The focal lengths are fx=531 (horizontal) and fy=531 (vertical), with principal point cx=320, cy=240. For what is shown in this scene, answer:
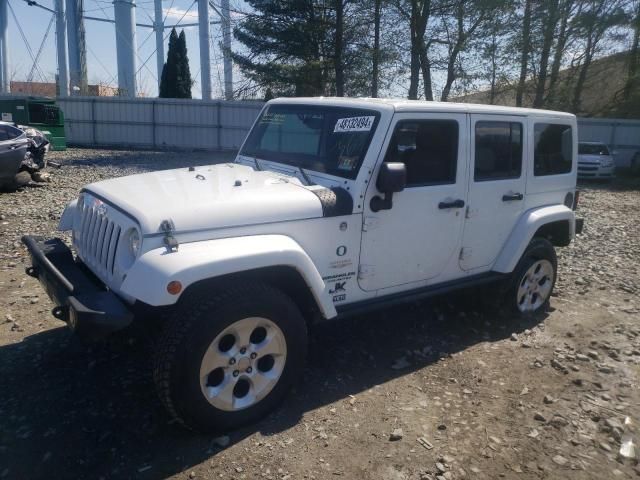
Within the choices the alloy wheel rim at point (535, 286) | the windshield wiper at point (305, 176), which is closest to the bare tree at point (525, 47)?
the alloy wheel rim at point (535, 286)

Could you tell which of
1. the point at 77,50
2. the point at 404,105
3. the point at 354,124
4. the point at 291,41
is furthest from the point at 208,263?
the point at 77,50

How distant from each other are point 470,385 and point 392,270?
1078 mm

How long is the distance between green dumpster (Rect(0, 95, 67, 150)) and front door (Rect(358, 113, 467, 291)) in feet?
62.7

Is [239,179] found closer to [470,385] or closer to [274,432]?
[274,432]

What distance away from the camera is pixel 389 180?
357 cm

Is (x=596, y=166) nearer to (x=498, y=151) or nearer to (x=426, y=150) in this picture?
(x=498, y=151)

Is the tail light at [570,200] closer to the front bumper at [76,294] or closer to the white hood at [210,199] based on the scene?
the white hood at [210,199]

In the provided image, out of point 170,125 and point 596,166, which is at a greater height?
point 170,125

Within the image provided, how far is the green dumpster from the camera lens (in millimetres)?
19891

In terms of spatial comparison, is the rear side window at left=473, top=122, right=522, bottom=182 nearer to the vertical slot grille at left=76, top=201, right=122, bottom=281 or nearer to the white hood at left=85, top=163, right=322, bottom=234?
the white hood at left=85, top=163, right=322, bottom=234

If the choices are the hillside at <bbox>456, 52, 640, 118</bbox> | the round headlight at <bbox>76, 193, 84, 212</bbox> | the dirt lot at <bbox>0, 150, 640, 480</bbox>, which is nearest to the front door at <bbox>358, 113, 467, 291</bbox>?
the dirt lot at <bbox>0, 150, 640, 480</bbox>

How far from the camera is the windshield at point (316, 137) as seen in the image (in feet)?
12.6

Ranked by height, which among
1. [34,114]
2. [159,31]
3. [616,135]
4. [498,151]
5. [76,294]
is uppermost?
[159,31]

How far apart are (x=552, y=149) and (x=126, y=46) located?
1372 inches
